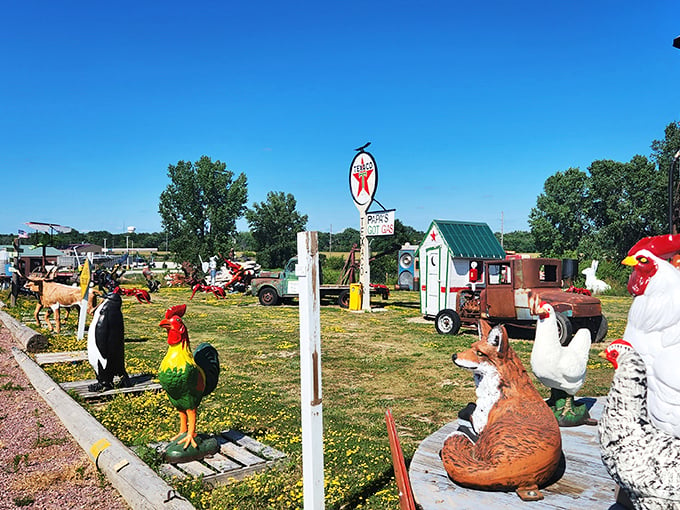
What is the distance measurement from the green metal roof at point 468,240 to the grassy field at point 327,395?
232cm

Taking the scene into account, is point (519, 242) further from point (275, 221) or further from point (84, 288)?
point (84, 288)

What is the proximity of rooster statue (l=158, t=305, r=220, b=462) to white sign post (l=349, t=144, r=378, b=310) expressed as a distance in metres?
13.4

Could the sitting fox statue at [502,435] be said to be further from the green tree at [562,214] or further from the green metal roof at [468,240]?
the green tree at [562,214]

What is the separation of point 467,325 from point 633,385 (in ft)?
37.5

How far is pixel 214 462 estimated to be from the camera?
4.66m

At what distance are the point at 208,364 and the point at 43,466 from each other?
176cm

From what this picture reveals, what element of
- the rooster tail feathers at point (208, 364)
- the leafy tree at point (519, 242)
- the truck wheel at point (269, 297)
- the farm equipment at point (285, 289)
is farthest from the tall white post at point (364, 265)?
the leafy tree at point (519, 242)

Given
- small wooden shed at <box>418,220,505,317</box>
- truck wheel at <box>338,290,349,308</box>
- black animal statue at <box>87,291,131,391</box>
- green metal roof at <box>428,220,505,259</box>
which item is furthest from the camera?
Result: truck wheel at <box>338,290,349,308</box>

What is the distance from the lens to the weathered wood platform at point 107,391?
23.1 ft

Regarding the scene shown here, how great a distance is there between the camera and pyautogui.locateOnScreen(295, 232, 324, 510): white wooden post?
10.4 ft

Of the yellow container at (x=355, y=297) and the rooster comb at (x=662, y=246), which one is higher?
the rooster comb at (x=662, y=246)

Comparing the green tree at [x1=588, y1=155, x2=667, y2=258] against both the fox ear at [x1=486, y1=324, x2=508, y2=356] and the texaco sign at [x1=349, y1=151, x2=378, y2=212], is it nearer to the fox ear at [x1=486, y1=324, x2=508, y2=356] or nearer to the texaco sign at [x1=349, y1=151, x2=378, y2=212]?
the texaco sign at [x1=349, y1=151, x2=378, y2=212]

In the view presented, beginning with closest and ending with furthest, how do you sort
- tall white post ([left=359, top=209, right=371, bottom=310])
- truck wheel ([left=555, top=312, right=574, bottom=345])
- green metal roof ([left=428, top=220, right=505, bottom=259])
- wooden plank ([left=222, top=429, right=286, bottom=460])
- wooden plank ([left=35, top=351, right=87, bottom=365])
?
wooden plank ([left=222, top=429, right=286, bottom=460]) → wooden plank ([left=35, top=351, right=87, bottom=365]) → truck wheel ([left=555, top=312, right=574, bottom=345]) → green metal roof ([left=428, top=220, right=505, bottom=259]) → tall white post ([left=359, top=209, right=371, bottom=310])

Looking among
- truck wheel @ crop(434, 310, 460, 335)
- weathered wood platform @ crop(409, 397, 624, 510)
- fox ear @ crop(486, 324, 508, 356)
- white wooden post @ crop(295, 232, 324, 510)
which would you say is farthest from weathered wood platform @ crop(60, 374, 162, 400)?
truck wheel @ crop(434, 310, 460, 335)
